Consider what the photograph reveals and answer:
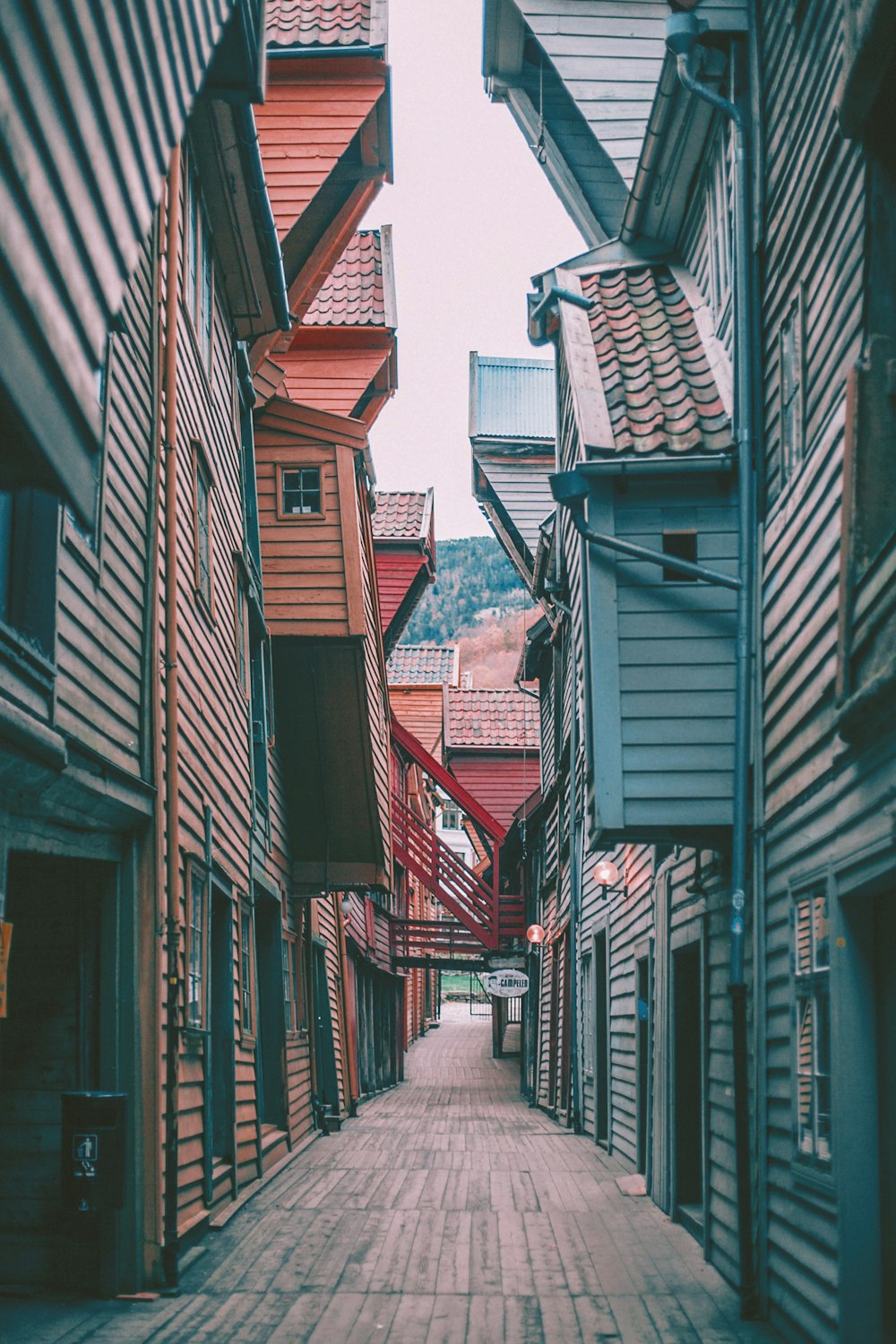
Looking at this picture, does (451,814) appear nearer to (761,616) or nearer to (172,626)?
(172,626)

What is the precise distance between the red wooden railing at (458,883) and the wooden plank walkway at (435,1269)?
1135 centimetres

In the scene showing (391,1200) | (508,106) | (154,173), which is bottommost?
(391,1200)

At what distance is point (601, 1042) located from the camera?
14.9 m

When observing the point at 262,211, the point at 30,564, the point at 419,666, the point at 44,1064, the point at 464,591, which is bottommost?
the point at 44,1064

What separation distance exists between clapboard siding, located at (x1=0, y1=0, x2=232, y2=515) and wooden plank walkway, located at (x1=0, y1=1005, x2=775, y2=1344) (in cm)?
432

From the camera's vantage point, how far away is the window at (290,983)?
1425cm

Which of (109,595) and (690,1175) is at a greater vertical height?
(109,595)

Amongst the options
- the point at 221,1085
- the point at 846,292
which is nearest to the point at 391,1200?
the point at 221,1085

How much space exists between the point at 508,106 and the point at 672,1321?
1050 cm

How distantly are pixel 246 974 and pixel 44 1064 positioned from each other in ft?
15.7

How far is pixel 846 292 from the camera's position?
20.0 ft

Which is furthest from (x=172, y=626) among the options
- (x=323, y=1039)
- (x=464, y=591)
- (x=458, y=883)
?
(x=464, y=591)

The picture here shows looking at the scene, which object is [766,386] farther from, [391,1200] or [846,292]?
[391,1200]

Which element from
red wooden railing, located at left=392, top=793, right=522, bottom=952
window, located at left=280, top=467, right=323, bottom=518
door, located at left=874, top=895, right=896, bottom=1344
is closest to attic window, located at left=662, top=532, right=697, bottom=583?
door, located at left=874, top=895, right=896, bottom=1344
